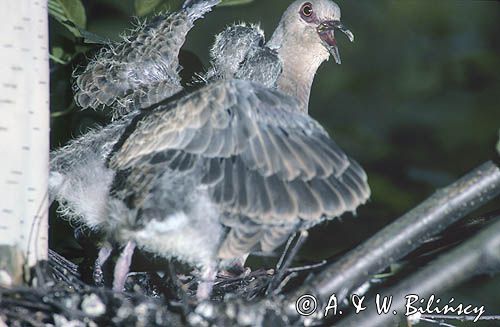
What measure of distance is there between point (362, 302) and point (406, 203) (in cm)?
99

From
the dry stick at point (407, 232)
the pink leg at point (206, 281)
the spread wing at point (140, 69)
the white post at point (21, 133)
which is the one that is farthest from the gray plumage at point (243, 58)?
the dry stick at point (407, 232)

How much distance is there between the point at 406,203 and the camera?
256 centimetres

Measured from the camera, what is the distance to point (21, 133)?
154 cm

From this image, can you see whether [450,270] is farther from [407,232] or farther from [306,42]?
[306,42]

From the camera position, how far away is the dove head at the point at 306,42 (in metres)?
2.25

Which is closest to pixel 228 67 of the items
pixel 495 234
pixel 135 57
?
pixel 135 57

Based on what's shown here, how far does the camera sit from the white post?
154cm

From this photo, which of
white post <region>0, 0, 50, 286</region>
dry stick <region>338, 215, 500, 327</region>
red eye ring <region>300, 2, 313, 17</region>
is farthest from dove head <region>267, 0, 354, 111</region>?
dry stick <region>338, 215, 500, 327</region>

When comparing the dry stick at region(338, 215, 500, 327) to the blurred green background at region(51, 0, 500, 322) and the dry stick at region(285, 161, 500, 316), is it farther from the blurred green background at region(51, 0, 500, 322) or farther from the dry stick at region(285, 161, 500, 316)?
the blurred green background at region(51, 0, 500, 322)

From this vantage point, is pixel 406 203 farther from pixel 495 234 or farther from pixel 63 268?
pixel 495 234

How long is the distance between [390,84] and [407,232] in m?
1.82

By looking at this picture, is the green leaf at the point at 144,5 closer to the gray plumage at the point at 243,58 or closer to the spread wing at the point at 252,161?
the gray plumage at the point at 243,58

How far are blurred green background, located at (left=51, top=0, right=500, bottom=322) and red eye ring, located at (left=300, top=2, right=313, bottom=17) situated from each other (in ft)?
1.21

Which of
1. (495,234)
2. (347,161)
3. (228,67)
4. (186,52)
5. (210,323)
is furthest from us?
(186,52)
